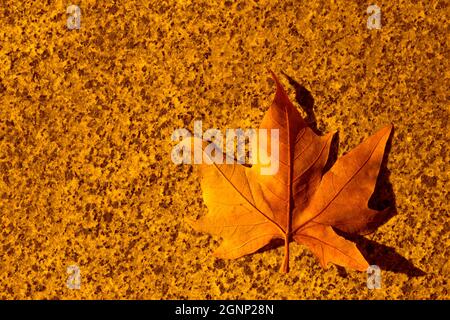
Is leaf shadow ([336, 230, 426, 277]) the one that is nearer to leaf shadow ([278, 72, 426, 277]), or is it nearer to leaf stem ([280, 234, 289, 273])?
leaf shadow ([278, 72, 426, 277])

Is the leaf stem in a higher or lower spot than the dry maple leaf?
lower

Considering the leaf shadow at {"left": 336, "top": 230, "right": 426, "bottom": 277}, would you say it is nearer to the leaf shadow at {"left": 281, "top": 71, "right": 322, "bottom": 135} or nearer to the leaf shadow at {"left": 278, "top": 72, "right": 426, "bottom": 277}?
the leaf shadow at {"left": 278, "top": 72, "right": 426, "bottom": 277}

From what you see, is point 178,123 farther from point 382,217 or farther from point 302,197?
point 382,217

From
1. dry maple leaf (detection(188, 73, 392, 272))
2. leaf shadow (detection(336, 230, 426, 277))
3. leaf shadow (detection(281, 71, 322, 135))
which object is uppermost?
leaf shadow (detection(281, 71, 322, 135))

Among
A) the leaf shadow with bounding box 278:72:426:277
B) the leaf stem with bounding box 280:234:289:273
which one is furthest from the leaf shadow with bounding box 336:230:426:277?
the leaf stem with bounding box 280:234:289:273

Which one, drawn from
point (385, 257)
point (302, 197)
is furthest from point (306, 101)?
point (385, 257)

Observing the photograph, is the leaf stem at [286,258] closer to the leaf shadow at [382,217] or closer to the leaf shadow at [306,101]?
the leaf shadow at [382,217]
